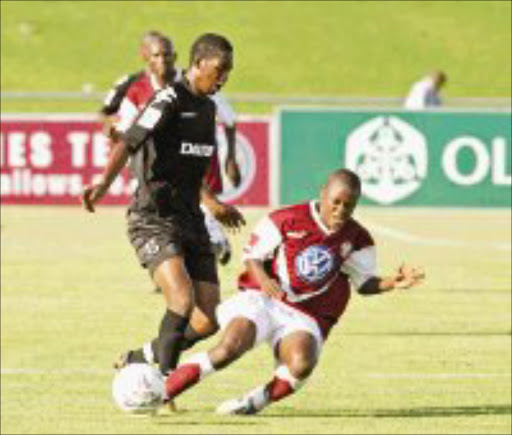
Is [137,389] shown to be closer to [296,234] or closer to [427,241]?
[296,234]

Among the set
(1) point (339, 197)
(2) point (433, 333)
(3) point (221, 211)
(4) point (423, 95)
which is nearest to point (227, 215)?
(3) point (221, 211)

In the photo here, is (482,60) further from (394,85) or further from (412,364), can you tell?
(412,364)

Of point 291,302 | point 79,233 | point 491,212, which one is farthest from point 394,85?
point 291,302

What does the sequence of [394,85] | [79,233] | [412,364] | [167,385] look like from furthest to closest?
1. [394,85]
2. [79,233]
3. [412,364]
4. [167,385]

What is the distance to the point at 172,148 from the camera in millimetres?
13086

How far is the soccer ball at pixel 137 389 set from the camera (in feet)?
39.3

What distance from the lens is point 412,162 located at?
30.5 m

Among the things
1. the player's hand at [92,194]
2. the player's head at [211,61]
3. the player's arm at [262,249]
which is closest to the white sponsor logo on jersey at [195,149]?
the player's head at [211,61]

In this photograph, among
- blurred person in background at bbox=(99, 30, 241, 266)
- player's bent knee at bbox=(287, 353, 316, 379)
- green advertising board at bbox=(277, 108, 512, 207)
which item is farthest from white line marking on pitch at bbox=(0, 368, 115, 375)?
green advertising board at bbox=(277, 108, 512, 207)

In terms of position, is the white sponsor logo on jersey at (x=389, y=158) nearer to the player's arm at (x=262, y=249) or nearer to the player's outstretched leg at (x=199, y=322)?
the player's outstretched leg at (x=199, y=322)

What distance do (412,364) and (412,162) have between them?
14.5 m

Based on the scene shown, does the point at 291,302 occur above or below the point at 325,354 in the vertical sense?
above

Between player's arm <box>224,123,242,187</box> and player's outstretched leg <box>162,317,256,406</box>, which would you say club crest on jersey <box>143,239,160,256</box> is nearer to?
player's outstretched leg <box>162,317,256,406</box>

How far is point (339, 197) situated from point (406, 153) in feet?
57.8
